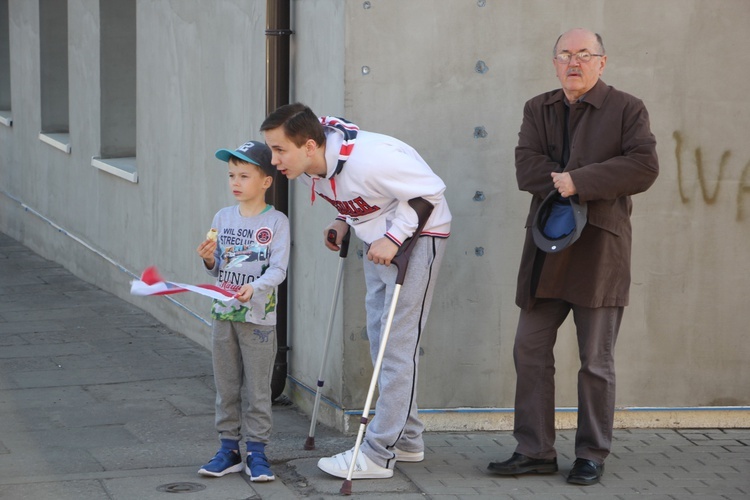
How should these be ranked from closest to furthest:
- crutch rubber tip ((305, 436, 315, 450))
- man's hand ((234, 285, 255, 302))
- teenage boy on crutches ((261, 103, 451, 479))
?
1. man's hand ((234, 285, 255, 302))
2. teenage boy on crutches ((261, 103, 451, 479))
3. crutch rubber tip ((305, 436, 315, 450))

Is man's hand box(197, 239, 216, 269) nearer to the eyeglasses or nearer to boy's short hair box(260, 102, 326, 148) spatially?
boy's short hair box(260, 102, 326, 148)

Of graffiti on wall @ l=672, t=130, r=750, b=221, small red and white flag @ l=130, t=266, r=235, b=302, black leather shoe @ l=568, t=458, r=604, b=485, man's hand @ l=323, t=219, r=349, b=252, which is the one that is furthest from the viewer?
graffiti on wall @ l=672, t=130, r=750, b=221

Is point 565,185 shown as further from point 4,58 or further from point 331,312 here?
point 4,58

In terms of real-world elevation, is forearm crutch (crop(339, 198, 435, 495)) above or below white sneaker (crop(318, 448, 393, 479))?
above

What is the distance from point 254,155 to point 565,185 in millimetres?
1378

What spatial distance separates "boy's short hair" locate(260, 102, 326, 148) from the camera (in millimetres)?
5262

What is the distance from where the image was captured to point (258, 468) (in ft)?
18.1

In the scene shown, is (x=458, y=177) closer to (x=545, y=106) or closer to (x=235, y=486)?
(x=545, y=106)

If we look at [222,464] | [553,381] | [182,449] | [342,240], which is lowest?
[182,449]

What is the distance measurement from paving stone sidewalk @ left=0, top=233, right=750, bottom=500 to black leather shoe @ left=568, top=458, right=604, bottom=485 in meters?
0.04

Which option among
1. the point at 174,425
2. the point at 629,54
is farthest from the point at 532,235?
the point at 174,425

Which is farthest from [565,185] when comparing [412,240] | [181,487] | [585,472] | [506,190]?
[181,487]

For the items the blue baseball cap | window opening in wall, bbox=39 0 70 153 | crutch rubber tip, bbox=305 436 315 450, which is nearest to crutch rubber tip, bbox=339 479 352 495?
crutch rubber tip, bbox=305 436 315 450

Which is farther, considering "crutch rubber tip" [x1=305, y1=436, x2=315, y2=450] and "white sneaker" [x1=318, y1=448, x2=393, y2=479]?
"crutch rubber tip" [x1=305, y1=436, x2=315, y2=450]
